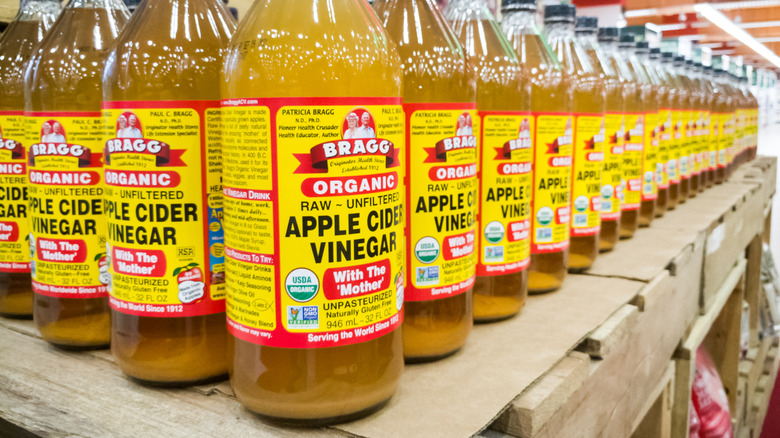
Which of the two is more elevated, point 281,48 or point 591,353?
point 281,48

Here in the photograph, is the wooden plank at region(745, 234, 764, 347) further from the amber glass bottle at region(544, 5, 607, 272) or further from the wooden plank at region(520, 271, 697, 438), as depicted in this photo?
the amber glass bottle at region(544, 5, 607, 272)

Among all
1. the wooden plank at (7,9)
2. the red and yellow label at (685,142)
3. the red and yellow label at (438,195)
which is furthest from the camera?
the red and yellow label at (685,142)

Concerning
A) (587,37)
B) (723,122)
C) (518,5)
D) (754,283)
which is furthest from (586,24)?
(754,283)

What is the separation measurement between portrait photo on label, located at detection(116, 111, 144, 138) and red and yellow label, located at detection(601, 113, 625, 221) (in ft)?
2.84

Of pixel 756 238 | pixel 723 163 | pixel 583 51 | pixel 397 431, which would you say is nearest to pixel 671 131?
pixel 583 51

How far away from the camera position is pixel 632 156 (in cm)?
134

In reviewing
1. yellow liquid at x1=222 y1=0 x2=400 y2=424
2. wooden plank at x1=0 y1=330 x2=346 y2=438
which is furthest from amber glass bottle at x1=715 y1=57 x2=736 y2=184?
wooden plank at x1=0 y1=330 x2=346 y2=438

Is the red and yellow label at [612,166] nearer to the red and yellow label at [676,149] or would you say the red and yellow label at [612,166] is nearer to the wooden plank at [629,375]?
the wooden plank at [629,375]

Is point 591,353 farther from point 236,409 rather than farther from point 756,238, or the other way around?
point 756,238

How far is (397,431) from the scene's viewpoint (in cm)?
55

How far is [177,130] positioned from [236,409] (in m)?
0.27

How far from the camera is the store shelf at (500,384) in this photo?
0.57 meters

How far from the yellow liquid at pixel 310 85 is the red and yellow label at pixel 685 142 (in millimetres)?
1560

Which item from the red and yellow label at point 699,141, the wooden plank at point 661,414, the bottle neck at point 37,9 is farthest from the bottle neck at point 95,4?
the red and yellow label at point 699,141
